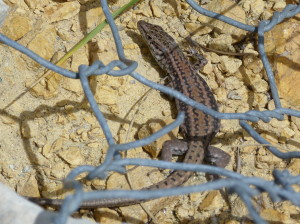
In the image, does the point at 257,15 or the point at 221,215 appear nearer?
the point at 221,215

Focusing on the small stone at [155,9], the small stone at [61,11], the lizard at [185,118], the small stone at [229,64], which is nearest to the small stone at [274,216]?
the lizard at [185,118]

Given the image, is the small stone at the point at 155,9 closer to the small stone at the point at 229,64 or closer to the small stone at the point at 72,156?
the small stone at the point at 229,64

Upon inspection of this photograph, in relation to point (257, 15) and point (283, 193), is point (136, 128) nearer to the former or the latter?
point (257, 15)

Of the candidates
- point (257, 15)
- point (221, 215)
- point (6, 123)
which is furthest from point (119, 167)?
point (257, 15)

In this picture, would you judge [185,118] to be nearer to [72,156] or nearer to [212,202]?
[212,202]

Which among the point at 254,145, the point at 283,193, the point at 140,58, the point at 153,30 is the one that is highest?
the point at 153,30

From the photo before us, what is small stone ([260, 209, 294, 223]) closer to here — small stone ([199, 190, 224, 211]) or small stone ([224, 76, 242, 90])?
small stone ([199, 190, 224, 211])
